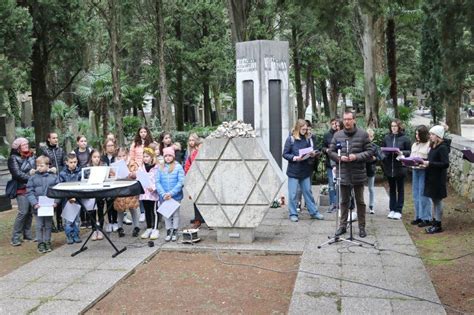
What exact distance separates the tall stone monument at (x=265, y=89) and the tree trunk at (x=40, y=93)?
5.82 meters

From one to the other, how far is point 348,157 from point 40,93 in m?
9.65

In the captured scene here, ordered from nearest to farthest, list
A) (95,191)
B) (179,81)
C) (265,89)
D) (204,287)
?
(204,287) < (95,191) < (265,89) < (179,81)

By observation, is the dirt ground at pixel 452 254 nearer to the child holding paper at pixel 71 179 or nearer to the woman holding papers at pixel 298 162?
the woman holding papers at pixel 298 162

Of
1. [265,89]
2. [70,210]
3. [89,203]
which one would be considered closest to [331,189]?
[265,89]

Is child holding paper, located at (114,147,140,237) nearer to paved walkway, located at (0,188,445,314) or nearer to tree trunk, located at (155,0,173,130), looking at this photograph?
paved walkway, located at (0,188,445,314)

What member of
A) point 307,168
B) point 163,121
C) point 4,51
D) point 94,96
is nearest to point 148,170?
point 307,168

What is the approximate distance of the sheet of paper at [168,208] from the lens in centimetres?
825

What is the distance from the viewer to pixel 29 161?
8.78 m

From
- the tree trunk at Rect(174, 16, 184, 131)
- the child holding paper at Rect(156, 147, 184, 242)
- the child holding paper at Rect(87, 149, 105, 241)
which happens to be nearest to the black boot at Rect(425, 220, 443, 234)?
the child holding paper at Rect(156, 147, 184, 242)

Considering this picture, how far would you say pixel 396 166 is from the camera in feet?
31.5

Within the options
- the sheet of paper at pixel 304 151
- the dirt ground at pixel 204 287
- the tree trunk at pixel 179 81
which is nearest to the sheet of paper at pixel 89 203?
the dirt ground at pixel 204 287

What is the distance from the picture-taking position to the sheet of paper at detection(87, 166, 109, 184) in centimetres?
775

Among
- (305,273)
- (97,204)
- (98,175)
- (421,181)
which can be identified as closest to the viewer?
(305,273)

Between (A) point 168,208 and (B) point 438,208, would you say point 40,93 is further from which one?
(B) point 438,208
